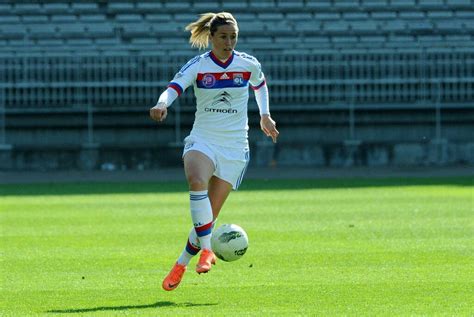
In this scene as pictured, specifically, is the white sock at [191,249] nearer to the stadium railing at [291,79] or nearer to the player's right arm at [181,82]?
the player's right arm at [181,82]

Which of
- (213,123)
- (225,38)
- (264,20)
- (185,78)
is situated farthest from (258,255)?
(264,20)

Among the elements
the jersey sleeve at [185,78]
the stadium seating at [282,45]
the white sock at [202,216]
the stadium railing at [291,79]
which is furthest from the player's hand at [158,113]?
Answer: the stadium seating at [282,45]

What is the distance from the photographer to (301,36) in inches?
1293

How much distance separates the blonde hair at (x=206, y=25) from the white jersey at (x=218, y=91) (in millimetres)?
166

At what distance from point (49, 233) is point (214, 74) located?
5.88 meters

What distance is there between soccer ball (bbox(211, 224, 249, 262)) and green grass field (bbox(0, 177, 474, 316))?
0.91 ft

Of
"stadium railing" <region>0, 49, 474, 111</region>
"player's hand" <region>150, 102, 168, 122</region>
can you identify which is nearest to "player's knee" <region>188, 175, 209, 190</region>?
"player's hand" <region>150, 102, 168, 122</region>

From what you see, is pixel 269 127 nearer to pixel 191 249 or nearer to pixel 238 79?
pixel 238 79

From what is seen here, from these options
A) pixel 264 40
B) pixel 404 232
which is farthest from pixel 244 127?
pixel 264 40

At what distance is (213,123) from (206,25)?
81cm

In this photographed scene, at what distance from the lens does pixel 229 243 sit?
1021 centimetres

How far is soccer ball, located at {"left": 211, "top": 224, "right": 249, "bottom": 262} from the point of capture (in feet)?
33.5

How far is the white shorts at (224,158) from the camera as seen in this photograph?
34.6ft

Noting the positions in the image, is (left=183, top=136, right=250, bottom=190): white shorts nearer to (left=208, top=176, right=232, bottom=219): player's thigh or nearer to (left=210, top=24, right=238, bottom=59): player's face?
(left=208, top=176, right=232, bottom=219): player's thigh
